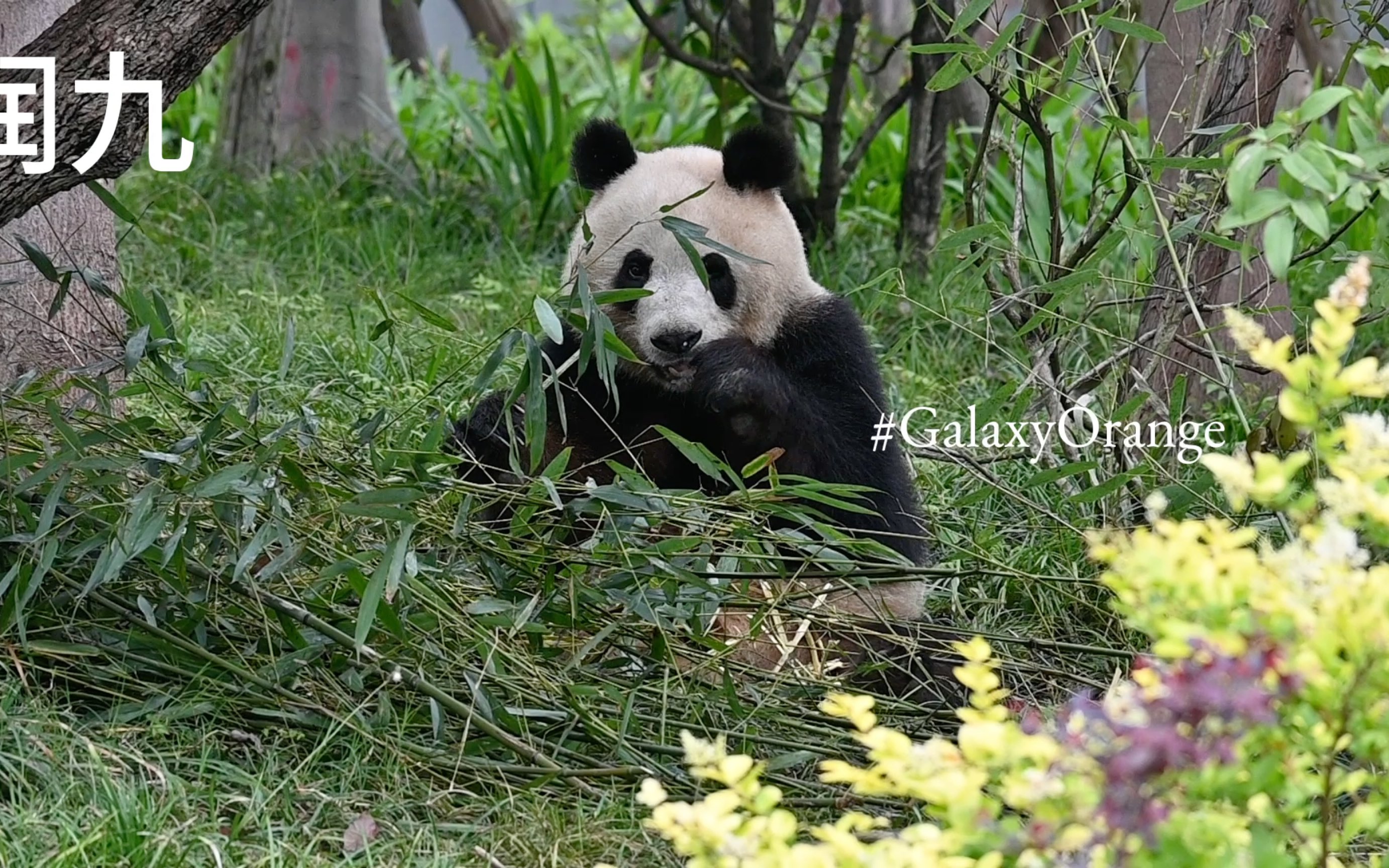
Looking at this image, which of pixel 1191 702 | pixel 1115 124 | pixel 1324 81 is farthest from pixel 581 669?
pixel 1324 81

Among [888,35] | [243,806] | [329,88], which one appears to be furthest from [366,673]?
[888,35]

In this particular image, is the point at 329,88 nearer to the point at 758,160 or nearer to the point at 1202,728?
the point at 758,160

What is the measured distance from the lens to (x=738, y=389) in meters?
3.60

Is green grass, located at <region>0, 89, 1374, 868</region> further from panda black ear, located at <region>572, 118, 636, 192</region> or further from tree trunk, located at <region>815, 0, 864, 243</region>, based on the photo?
tree trunk, located at <region>815, 0, 864, 243</region>

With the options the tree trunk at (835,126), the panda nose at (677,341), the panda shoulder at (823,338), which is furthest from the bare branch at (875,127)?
the panda nose at (677,341)

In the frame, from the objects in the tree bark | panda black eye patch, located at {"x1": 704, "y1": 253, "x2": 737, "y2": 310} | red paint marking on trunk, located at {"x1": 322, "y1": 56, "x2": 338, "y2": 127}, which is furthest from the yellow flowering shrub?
red paint marking on trunk, located at {"x1": 322, "y1": 56, "x2": 338, "y2": 127}

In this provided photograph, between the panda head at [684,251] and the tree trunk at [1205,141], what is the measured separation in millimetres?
849

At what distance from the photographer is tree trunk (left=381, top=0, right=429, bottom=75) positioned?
1055 centimetres

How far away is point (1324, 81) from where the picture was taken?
25.9ft

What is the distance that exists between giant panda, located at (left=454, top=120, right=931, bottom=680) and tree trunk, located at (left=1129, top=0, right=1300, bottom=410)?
682 millimetres

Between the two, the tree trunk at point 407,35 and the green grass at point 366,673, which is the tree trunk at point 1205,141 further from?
the tree trunk at point 407,35

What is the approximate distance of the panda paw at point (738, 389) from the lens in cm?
360

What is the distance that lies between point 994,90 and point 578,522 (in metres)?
1.31

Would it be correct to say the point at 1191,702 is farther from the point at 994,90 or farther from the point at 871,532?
the point at 994,90
